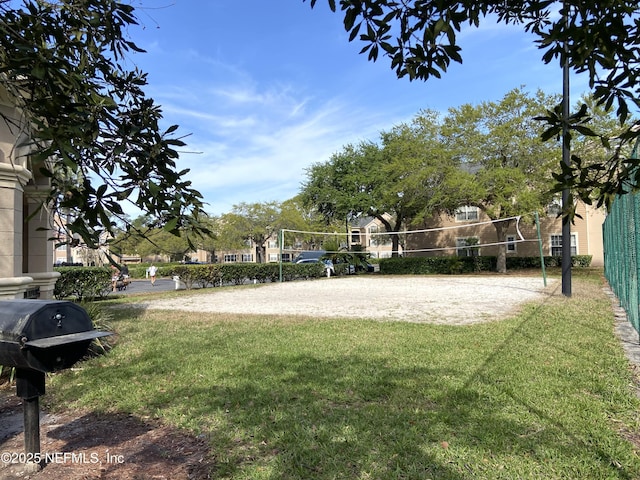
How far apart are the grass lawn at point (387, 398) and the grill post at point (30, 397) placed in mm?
1168

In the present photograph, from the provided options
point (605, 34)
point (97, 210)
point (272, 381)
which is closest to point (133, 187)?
point (97, 210)

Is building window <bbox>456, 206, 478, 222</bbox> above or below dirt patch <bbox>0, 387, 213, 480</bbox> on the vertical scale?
above

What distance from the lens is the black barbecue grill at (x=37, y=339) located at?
2336 mm

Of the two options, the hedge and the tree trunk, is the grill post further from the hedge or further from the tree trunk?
the hedge

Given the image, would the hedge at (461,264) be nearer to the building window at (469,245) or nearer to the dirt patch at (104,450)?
the building window at (469,245)

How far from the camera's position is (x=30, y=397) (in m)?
2.67

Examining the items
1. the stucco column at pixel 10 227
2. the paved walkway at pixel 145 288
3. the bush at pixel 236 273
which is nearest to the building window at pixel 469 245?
the bush at pixel 236 273

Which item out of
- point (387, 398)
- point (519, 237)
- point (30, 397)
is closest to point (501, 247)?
point (519, 237)

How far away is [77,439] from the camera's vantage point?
3422 mm

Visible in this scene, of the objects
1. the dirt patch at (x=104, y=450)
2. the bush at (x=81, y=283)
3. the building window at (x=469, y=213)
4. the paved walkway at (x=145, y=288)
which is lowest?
the paved walkway at (x=145, y=288)

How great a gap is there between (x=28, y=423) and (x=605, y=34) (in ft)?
12.4

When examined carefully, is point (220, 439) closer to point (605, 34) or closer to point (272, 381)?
point (272, 381)

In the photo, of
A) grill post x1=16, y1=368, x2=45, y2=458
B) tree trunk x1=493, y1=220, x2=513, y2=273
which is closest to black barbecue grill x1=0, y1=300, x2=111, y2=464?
grill post x1=16, y1=368, x2=45, y2=458

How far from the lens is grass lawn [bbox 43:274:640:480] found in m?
2.88
